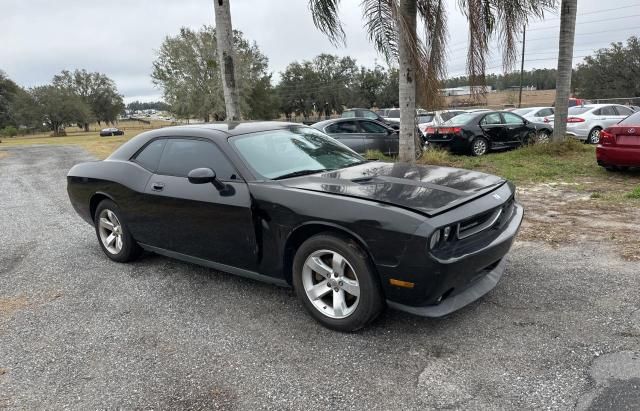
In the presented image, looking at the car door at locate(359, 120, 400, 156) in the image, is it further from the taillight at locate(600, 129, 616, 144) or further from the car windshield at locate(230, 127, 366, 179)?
the car windshield at locate(230, 127, 366, 179)

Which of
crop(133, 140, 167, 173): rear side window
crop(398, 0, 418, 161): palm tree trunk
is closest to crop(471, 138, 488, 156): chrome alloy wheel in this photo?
crop(398, 0, 418, 161): palm tree trunk

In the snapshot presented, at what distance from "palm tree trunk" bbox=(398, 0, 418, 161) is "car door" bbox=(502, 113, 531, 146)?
5.22m

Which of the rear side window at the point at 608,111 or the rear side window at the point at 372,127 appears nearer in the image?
the rear side window at the point at 372,127

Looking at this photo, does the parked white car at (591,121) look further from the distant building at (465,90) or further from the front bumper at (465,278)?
the front bumper at (465,278)

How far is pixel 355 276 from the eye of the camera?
3055 mm

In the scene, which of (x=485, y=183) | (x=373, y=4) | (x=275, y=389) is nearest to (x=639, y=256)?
(x=485, y=183)

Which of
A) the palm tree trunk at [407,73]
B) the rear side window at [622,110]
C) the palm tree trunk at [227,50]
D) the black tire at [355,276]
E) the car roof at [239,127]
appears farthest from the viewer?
the rear side window at [622,110]

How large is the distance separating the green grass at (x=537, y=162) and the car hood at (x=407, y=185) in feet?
18.4

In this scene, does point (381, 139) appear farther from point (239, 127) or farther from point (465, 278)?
point (465, 278)

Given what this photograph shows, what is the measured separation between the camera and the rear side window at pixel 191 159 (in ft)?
12.7

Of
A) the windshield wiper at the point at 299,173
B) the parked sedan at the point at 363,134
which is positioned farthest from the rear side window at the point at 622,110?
the windshield wiper at the point at 299,173

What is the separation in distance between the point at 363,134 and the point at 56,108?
221ft

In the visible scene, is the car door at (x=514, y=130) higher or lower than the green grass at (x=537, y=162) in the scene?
higher

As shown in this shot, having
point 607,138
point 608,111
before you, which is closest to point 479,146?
point 607,138
